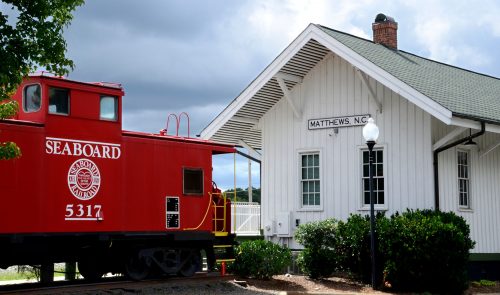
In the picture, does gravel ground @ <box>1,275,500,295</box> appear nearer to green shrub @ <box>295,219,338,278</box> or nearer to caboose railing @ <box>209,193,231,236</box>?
green shrub @ <box>295,219,338,278</box>

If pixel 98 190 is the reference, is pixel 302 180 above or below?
above

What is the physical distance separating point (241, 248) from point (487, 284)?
6.57 metres

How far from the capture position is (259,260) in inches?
727

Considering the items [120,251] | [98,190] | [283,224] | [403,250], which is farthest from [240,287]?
[283,224]

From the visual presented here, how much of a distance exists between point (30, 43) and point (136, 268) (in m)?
6.42

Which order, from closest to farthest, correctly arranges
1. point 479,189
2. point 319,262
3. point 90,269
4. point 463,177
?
1. point 90,269
2. point 319,262
3. point 463,177
4. point 479,189

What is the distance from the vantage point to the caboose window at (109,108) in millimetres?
16203

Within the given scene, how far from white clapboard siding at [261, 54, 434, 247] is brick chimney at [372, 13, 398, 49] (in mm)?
3761

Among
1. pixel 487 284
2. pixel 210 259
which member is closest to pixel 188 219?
pixel 210 259

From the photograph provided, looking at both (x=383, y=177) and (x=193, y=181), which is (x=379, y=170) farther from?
(x=193, y=181)

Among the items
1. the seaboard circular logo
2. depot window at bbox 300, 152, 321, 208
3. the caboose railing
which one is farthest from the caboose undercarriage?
depot window at bbox 300, 152, 321, 208

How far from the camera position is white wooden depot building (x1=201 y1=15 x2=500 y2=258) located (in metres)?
19.4

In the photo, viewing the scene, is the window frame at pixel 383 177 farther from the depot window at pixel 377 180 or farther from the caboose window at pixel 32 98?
the caboose window at pixel 32 98

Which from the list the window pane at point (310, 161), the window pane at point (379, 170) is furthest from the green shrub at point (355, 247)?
the window pane at point (310, 161)
